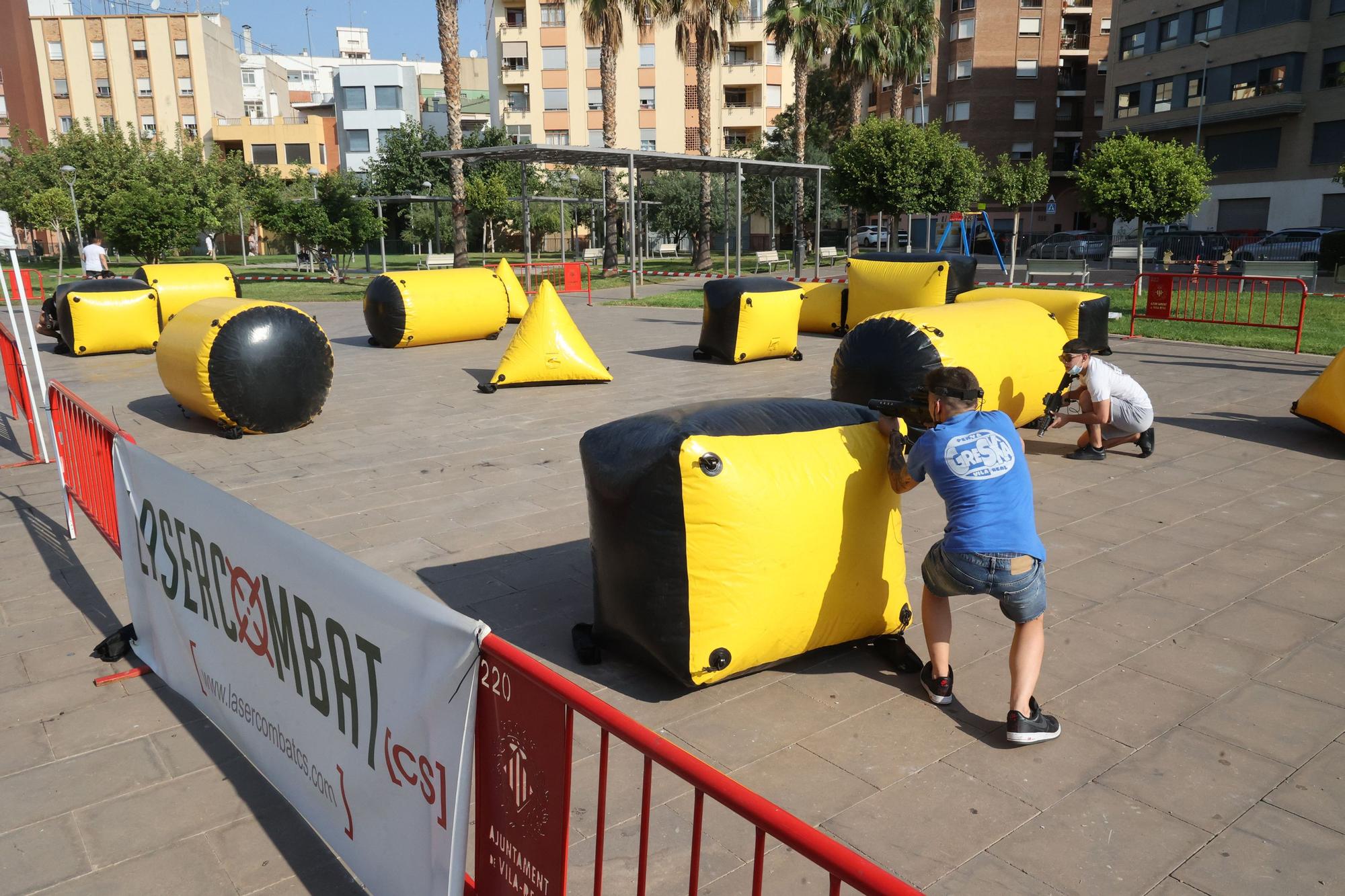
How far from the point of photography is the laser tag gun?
9.30 m

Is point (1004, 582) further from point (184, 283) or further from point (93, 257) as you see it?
point (93, 257)

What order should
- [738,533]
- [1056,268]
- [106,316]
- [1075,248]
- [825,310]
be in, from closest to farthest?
[738,533]
[106,316]
[825,310]
[1056,268]
[1075,248]

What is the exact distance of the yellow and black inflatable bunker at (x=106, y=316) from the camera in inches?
615

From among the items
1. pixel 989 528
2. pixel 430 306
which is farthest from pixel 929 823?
pixel 430 306

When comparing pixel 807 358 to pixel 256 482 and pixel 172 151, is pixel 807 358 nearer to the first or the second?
pixel 256 482

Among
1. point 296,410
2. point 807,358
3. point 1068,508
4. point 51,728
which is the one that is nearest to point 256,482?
point 296,410

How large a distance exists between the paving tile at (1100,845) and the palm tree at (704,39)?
106 feet

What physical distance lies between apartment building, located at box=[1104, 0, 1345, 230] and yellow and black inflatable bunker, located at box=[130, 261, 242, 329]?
39.2 metres

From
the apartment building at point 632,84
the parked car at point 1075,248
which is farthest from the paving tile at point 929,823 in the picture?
the apartment building at point 632,84

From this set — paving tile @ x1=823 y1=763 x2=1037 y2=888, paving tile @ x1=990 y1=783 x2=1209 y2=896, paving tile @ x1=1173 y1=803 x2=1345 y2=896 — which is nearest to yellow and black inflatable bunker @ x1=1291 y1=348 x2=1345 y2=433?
paving tile @ x1=1173 y1=803 x2=1345 y2=896

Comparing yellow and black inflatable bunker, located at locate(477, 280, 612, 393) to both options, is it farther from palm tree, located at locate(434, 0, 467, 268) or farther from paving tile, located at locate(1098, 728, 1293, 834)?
palm tree, located at locate(434, 0, 467, 268)

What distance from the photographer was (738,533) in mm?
Answer: 4277

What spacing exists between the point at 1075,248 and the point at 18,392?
41821 mm

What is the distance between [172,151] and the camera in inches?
1999
